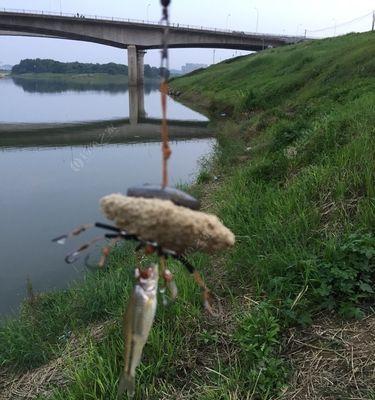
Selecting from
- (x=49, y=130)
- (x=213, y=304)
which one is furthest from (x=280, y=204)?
(x=49, y=130)

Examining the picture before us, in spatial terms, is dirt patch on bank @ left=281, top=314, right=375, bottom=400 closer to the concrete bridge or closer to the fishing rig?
the fishing rig

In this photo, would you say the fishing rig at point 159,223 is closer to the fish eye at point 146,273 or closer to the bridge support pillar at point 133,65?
the fish eye at point 146,273

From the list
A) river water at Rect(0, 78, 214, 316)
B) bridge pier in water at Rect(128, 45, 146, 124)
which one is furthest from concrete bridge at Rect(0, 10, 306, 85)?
river water at Rect(0, 78, 214, 316)

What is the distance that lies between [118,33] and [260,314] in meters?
56.9

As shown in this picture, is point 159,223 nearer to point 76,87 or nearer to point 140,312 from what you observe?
point 140,312

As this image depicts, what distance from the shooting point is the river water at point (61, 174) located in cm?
768

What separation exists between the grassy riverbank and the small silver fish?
189 centimetres

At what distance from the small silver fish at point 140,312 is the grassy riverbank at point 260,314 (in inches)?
74.4

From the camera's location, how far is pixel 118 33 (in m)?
56.0

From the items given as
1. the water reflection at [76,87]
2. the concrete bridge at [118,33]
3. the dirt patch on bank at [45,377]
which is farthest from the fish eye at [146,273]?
the water reflection at [76,87]

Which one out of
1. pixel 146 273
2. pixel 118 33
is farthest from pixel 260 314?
pixel 118 33

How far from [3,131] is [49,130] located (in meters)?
2.43

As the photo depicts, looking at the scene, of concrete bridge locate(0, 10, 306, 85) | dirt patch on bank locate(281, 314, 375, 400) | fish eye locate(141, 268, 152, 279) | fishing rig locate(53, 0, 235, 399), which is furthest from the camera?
concrete bridge locate(0, 10, 306, 85)

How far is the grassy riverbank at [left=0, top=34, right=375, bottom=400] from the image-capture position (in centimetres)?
339
